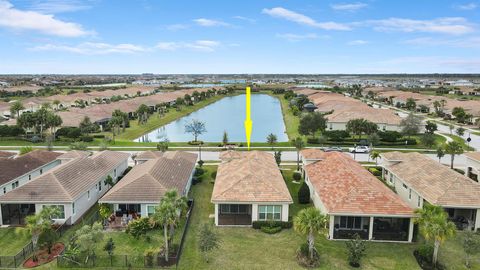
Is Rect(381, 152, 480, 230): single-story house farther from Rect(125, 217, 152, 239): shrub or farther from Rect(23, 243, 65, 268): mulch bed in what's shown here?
Rect(23, 243, 65, 268): mulch bed

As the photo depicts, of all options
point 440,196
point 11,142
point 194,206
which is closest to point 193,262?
point 194,206

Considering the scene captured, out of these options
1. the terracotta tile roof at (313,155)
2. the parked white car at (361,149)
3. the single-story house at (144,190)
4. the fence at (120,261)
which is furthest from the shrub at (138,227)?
the parked white car at (361,149)

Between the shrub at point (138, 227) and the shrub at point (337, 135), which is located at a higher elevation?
the shrub at point (337, 135)

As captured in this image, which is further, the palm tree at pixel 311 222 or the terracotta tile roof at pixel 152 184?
the terracotta tile roof at pixel 152 184

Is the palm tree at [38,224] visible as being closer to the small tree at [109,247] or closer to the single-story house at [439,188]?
the small tree at [109,247]

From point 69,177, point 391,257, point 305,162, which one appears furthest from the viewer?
point 305,162

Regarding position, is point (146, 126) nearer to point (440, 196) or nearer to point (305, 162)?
point (305, 162)

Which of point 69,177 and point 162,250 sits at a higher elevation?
point 69,177

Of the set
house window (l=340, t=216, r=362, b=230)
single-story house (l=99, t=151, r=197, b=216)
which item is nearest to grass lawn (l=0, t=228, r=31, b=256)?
single-story house (l=99, t=151, r=197, b=216)
